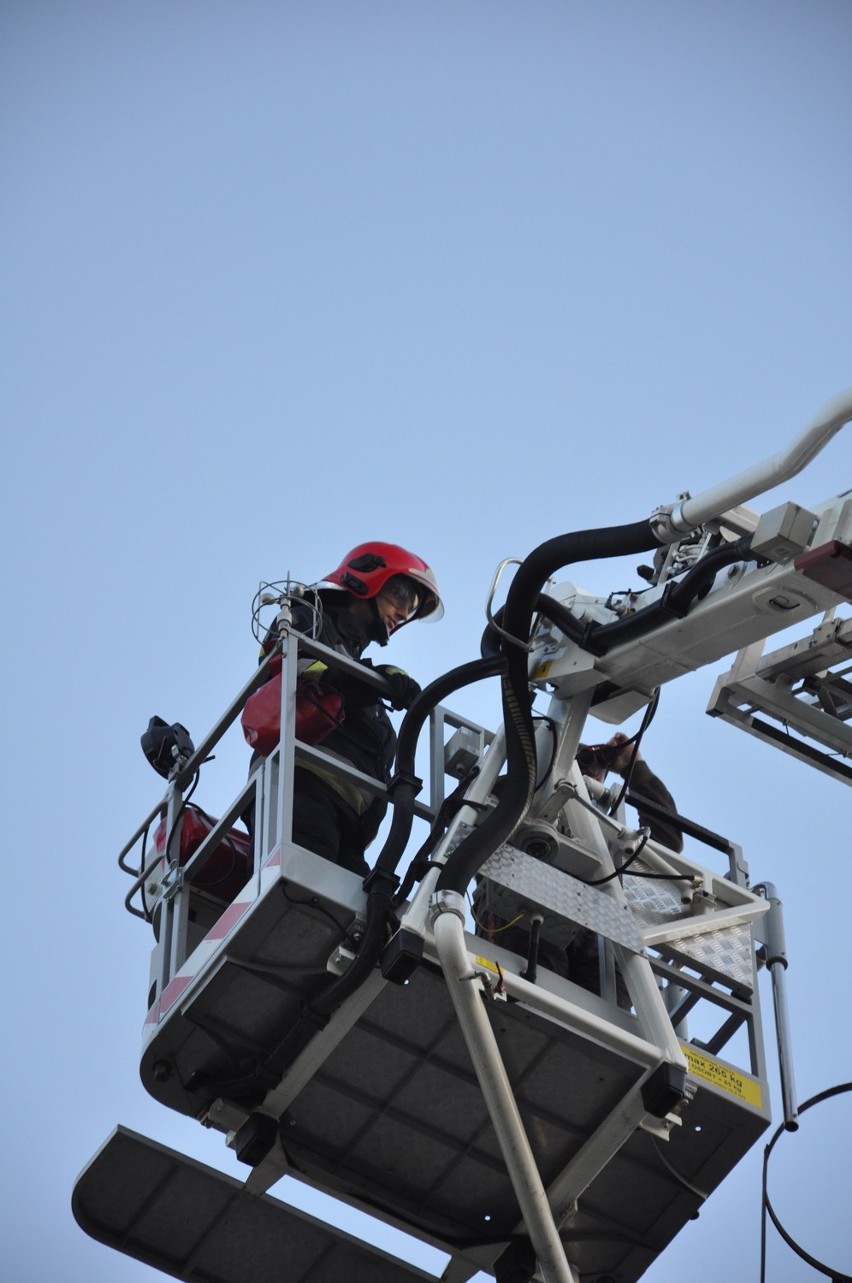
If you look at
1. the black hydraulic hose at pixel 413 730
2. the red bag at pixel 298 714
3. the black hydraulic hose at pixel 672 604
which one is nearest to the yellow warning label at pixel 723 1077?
the black hydraulic hose at pixel 413 730

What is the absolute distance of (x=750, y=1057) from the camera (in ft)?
33.3

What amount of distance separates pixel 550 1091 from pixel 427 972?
0.98 meters

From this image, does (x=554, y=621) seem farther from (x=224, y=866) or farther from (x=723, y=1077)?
(x=723, y=1077)

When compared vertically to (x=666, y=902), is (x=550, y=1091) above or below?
below

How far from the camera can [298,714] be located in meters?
10.1

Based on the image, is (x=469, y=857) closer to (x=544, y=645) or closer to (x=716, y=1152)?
(x=544, y=645)

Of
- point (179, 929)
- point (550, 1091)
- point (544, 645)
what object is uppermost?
point (544, 645)

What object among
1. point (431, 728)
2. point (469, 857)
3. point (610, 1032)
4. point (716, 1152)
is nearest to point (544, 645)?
point (431, 728)

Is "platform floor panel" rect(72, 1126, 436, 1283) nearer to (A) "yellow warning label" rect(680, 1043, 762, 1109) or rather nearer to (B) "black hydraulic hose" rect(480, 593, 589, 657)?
(A) "yellow warning label" rect(680, 1043, 762, 1109)

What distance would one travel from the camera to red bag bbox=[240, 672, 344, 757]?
9984mm

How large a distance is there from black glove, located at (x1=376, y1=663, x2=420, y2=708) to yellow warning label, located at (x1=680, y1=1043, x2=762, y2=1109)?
2394mm

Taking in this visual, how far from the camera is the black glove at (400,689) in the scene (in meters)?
10.4

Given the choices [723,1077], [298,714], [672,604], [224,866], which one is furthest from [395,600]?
[723,1077]

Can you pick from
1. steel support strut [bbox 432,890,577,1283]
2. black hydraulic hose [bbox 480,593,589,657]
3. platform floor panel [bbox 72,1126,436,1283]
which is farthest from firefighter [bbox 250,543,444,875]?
platform floor panel [bbox 72,1126,436,1283]
